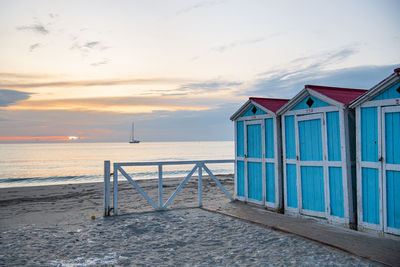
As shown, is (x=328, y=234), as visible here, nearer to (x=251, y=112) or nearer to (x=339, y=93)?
(x=339, y=93)

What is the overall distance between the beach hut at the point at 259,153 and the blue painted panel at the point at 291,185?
298 millimetres

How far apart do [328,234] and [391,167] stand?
1.58 meters

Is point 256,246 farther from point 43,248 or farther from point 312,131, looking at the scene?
point 43,248

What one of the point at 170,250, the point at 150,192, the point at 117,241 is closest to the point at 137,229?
the point at 117,241

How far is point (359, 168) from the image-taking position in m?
6.39

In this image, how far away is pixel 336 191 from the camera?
22.6 feet

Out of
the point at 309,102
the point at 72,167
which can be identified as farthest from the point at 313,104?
the point at 72,167

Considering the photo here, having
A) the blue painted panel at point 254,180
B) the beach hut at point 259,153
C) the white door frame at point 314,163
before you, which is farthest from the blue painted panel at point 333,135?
the blue painted panel at point 254,180

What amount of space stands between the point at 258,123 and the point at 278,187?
1.77 meters

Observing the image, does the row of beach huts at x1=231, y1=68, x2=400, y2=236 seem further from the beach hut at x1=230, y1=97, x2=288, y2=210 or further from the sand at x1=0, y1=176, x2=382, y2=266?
the sand at x1=0, y1=176, x2=382, y2=266

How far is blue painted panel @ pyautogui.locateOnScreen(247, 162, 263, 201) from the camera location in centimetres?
905

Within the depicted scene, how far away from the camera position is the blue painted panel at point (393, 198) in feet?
18.9

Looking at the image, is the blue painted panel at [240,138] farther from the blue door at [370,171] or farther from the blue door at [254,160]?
the blue door at [370,171]

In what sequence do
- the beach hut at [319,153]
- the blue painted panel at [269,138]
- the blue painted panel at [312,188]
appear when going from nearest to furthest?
the beach hut at [319,153] < the blue painted panel at [312,188] < the blue painted panel at [269,138]
